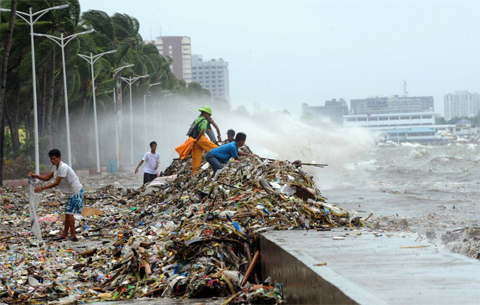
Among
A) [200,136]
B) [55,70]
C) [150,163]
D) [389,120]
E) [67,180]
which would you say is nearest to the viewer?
[67,180]

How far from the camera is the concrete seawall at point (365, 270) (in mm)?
4828

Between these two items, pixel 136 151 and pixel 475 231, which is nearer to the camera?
pixel 475 231

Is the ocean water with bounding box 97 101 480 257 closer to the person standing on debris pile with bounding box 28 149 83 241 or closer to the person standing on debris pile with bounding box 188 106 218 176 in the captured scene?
the person standing on debris pile with bounding box 188 106 218 176

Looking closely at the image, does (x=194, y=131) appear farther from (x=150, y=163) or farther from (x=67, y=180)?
(x=67, y=180)

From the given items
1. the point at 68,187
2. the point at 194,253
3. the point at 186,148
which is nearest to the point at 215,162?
the point at 68,187

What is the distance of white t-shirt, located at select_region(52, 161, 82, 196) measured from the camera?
1234cm

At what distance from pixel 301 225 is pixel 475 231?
5.71 meters

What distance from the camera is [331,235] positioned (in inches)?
311

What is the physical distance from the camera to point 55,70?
5088 centimetres

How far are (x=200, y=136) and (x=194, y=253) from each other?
9475mm

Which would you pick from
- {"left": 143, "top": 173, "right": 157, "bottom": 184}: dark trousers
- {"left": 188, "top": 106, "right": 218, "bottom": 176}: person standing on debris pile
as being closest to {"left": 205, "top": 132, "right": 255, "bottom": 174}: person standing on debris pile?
{"left": 188, "top": 106, "right": 218, "bottom": 176}: person standing on debris pile

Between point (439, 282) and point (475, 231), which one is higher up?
point (439, 282)

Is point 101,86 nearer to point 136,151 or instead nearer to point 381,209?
point 136,151

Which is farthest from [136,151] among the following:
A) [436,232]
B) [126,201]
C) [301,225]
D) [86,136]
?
[301,225]
